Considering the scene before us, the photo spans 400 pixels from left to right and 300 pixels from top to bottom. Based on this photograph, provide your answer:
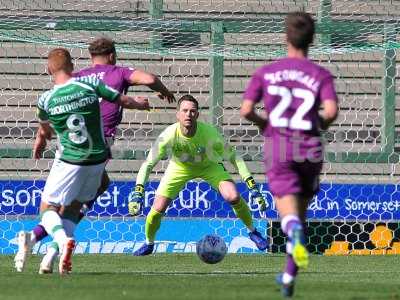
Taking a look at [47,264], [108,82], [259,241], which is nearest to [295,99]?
[47,264]

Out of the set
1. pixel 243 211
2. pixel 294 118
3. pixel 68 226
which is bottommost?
pixel 243 211

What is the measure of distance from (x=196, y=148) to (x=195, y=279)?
3679 mm

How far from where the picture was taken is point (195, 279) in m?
8.38

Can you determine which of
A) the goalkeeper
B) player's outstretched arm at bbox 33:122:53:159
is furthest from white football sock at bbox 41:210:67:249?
the goalkeeper

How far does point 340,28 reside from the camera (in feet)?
45.3

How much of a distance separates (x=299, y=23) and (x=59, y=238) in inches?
105

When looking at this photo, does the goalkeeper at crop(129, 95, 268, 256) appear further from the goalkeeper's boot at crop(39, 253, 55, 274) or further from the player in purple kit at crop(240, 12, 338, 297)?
the player in purple kit at crop(240, 12, 338, 297)

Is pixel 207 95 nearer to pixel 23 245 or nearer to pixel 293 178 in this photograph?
pixel 23 245

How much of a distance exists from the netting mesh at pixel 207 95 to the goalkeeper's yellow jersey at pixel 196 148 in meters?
1.43

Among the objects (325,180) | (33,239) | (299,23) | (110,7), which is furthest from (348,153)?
(299,23)

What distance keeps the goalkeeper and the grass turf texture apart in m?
0.48

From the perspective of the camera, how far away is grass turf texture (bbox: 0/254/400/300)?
Answer: 22.8 feet

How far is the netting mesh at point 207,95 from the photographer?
523 inches

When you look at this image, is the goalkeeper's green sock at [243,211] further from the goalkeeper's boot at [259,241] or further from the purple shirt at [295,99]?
the purple shirt at [295,99]
